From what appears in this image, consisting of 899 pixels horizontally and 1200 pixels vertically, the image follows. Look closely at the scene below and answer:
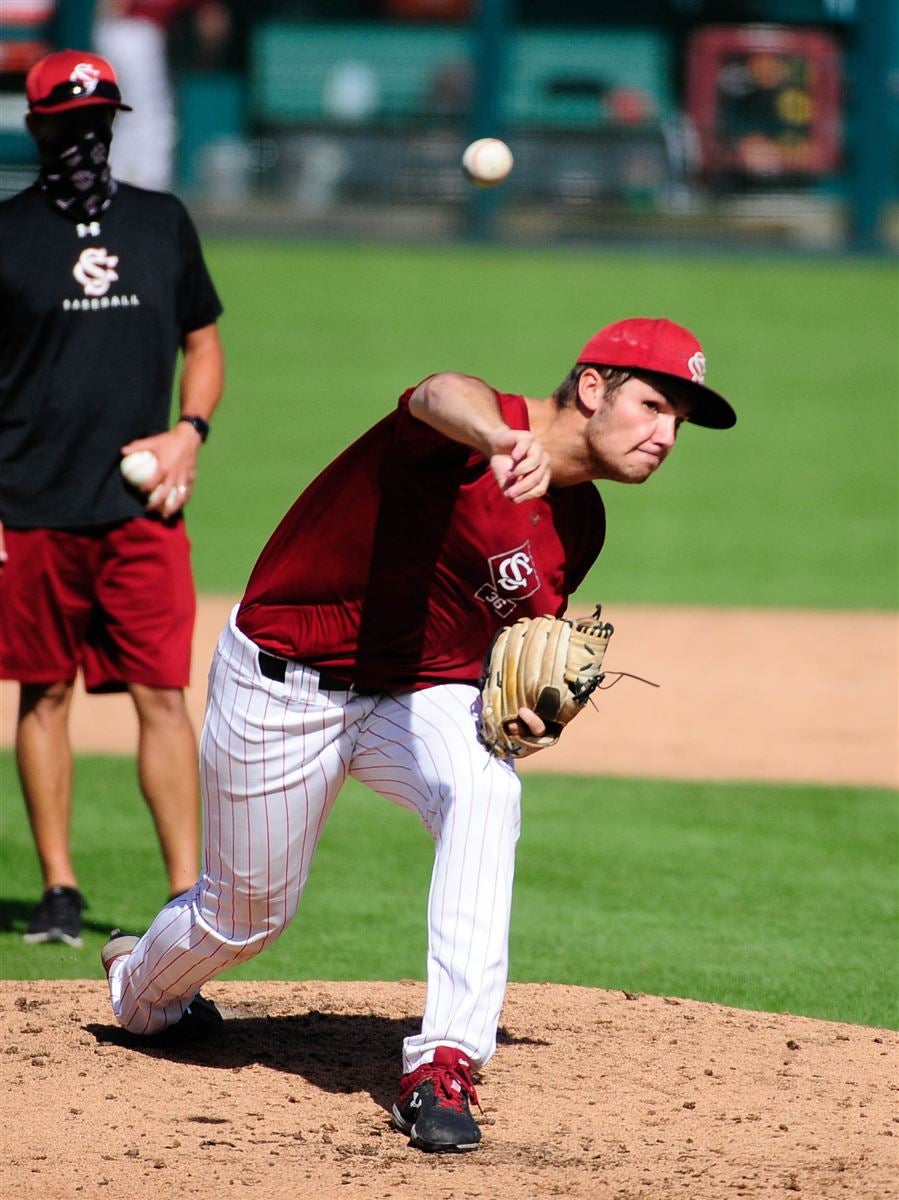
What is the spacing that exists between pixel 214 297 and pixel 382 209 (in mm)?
14296

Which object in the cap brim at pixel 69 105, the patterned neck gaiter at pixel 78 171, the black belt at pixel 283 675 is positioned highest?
the cap brim at pixel 69 105

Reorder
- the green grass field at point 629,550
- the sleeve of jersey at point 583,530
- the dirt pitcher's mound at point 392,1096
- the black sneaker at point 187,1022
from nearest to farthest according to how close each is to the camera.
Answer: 1. the dirt pitcher's mound at point 392,1096
2. the sleeve of jersey at point 583,530
3. the black sneaker at point 187,1022
4. the green grass field at point 629,550

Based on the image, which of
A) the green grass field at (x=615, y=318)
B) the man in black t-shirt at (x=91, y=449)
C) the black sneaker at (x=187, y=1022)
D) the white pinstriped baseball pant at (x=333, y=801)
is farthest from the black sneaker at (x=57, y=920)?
the green grass field at (x=615, y=318)

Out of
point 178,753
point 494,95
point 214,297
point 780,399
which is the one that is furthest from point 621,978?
point 494,95

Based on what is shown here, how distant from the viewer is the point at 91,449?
4.86 metres

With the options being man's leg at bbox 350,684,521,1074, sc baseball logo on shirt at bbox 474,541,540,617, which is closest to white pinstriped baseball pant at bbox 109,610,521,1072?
man's leg at bbox 350,684,521,1074

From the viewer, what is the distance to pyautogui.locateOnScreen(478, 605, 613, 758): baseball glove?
3.49 meters

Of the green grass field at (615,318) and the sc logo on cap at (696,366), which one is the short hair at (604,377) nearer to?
the sc logo on cap at (696,366)

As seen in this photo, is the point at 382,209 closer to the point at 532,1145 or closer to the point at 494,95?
the point at 494,95

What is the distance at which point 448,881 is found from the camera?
139 inches

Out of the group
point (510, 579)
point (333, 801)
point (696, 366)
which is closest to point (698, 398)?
point (696, 366)

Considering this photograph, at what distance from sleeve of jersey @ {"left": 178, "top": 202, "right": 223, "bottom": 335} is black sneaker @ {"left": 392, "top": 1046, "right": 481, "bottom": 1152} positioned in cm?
232

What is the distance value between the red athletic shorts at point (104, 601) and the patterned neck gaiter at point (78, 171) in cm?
83

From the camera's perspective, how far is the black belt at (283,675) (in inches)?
144
